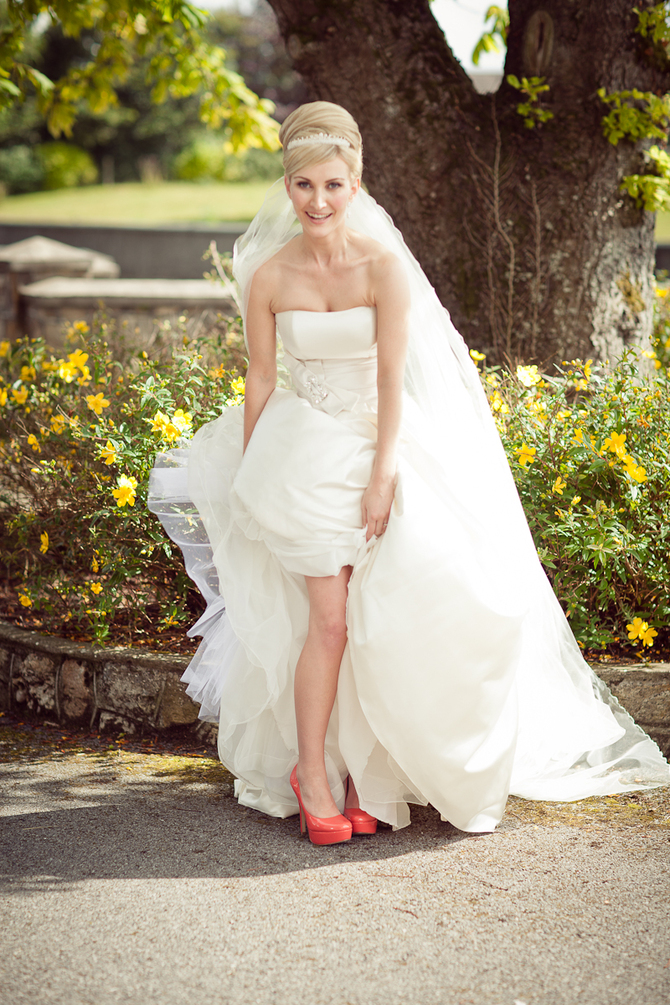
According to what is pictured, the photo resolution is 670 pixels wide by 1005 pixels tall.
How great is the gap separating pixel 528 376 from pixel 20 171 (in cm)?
3077

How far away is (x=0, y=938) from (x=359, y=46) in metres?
4.12

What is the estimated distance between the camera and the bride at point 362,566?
96.7 inches

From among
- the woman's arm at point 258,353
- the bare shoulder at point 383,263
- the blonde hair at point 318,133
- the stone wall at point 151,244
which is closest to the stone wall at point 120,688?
the woman's arm at point 258,353

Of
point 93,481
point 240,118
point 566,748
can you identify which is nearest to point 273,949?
point 566,748

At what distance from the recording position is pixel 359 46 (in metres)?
4.37

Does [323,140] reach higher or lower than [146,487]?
higher

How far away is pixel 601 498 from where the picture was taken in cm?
331

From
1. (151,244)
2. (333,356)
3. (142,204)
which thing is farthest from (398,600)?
(142,204)

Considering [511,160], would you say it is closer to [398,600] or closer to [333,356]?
[333,356]

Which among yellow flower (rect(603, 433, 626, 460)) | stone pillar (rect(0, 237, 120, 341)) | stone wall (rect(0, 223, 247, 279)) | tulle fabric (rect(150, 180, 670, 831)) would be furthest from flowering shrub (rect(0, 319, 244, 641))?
stone wall (rect(0, 223, 247, 279))

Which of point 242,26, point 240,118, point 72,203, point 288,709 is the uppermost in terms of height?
point 242,26

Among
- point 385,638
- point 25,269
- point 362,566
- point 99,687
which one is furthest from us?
point 25,269

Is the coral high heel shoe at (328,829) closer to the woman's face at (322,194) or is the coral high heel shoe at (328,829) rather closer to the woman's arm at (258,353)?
the woman's arm at (258,353)

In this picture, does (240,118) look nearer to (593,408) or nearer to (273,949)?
(593,408)
